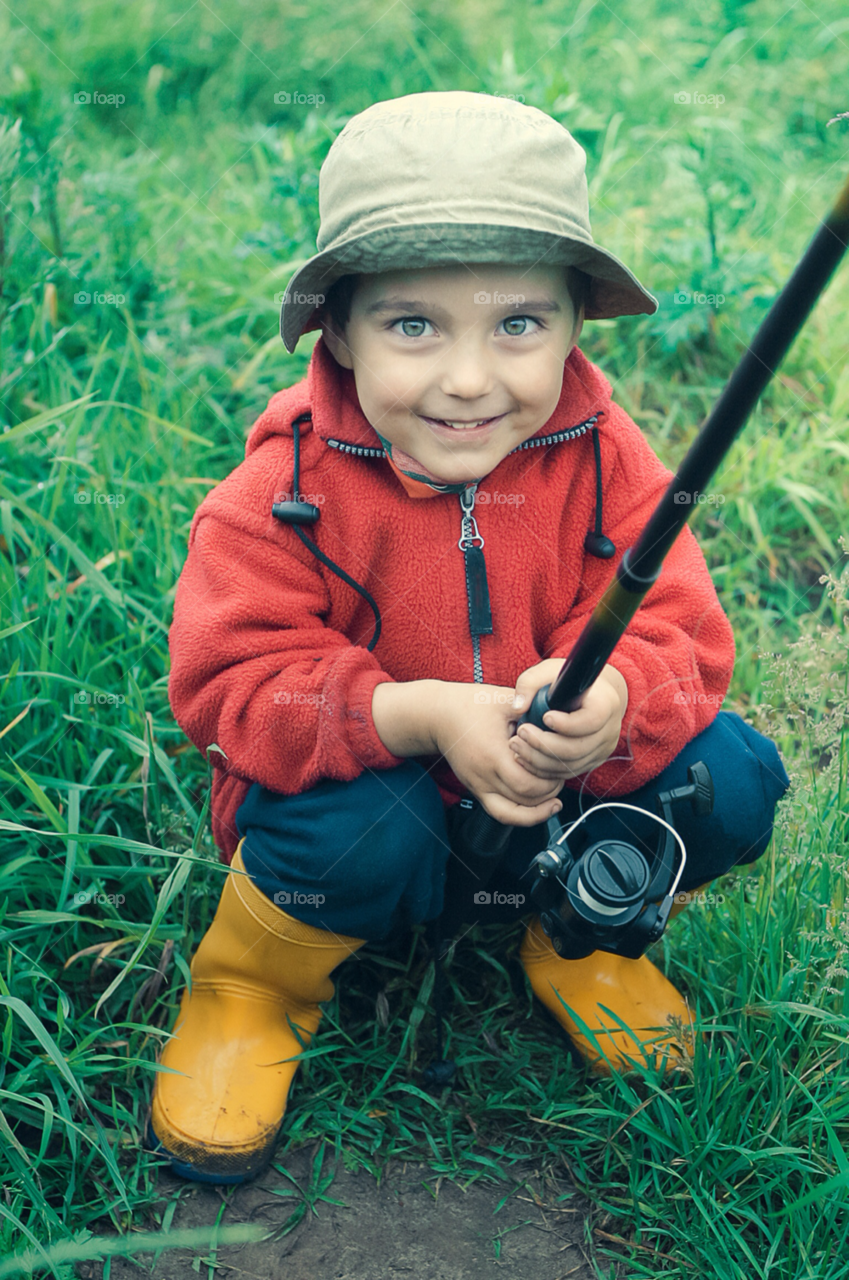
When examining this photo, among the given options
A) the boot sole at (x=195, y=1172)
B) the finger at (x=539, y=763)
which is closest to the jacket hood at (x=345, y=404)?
the finger at (x=539, y=763)

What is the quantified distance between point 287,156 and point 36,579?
1.73 metres

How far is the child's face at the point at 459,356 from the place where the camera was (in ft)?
4.70

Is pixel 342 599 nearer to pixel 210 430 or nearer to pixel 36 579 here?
pixel 36 579

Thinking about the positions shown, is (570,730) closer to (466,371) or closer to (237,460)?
(466,371)

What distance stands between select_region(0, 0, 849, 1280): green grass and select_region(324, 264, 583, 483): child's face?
61 centimetres

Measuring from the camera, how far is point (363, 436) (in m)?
1.62

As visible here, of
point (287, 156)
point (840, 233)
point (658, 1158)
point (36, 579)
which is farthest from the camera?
point (287, 156)

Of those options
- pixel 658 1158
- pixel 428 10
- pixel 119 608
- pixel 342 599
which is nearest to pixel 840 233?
pixel 342 599

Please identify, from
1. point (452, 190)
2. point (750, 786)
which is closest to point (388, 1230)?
point (750, 786)

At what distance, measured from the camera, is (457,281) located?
1.42 meters

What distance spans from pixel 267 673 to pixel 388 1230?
0.85 m

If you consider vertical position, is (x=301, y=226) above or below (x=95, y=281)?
above

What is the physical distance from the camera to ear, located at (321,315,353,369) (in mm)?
1604

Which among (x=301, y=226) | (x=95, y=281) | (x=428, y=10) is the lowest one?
(x=95, y=281)
